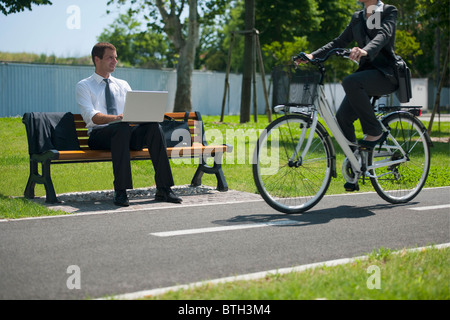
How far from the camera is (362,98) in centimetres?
618

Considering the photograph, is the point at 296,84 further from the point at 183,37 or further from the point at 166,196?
the point at 183,37

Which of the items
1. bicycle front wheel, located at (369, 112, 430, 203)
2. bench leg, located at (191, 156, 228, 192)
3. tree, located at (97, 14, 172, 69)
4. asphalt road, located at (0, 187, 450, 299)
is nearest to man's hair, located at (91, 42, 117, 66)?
asphalt road, located at (0, 187, 450, 299)

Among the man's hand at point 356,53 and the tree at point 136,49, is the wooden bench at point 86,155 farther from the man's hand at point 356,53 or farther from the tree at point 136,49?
the tree at point 136,49

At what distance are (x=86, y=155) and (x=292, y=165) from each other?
6.84ft

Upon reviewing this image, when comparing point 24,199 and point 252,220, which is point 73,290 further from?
point 24,199

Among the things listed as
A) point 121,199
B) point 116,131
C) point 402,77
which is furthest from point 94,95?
point 402,77

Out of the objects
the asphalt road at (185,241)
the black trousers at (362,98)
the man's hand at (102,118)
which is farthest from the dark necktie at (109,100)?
the black trousers at (362,98)

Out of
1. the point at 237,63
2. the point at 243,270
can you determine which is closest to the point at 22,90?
the point at 243,270

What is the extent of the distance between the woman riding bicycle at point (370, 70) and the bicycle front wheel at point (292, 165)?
45 centimetres

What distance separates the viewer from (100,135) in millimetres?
6805

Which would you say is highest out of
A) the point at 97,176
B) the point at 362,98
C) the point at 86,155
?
the point at 362,98

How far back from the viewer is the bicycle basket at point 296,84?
5.89 meters

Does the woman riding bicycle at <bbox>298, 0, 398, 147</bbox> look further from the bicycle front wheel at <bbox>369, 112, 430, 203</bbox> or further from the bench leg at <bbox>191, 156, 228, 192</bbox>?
the bench leg at <bbox>191, 156, 228, 192</bbox>
